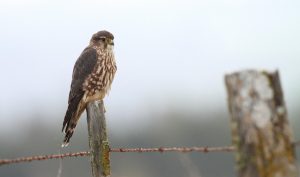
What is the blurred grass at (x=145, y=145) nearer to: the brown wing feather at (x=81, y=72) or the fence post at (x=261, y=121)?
the brown wing feather at (x=81, y=72)

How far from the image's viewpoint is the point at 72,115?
880cm

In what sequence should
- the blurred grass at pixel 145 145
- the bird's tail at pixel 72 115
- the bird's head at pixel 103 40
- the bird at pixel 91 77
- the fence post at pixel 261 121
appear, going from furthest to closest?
1. the blurred grass at pixel 145 145
2. the bird's head at pixel 103 40
3. the bird at pixel 91 77
4. the bird's tail at pixel 72 115
5. the fence post at pixel 261 121

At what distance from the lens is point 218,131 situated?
5900 centimetres

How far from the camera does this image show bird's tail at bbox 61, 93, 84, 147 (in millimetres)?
8586

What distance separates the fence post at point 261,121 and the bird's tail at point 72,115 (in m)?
4.53

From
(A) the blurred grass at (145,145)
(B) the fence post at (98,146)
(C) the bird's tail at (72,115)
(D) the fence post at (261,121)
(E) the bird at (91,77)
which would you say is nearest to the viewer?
(D) the fence post at (261,121)

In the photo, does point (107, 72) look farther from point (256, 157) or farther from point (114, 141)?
point (114, 141)

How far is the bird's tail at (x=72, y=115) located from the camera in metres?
8.59

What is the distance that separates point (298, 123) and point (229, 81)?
56.6 metres

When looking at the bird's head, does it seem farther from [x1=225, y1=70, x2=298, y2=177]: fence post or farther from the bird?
[x1=225, y1=70, x2=298, y2=177]: fence post

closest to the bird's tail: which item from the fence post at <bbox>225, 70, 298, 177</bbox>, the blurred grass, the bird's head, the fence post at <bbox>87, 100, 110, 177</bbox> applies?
the bird's head

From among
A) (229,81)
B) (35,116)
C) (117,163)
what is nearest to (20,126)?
(35,116)

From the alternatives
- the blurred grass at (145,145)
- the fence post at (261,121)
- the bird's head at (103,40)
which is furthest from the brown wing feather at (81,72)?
the blurred grass at (145,145)

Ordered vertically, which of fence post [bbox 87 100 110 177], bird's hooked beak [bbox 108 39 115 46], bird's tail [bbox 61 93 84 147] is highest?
bird's hooked beak [bbox 108 39 115 46]
